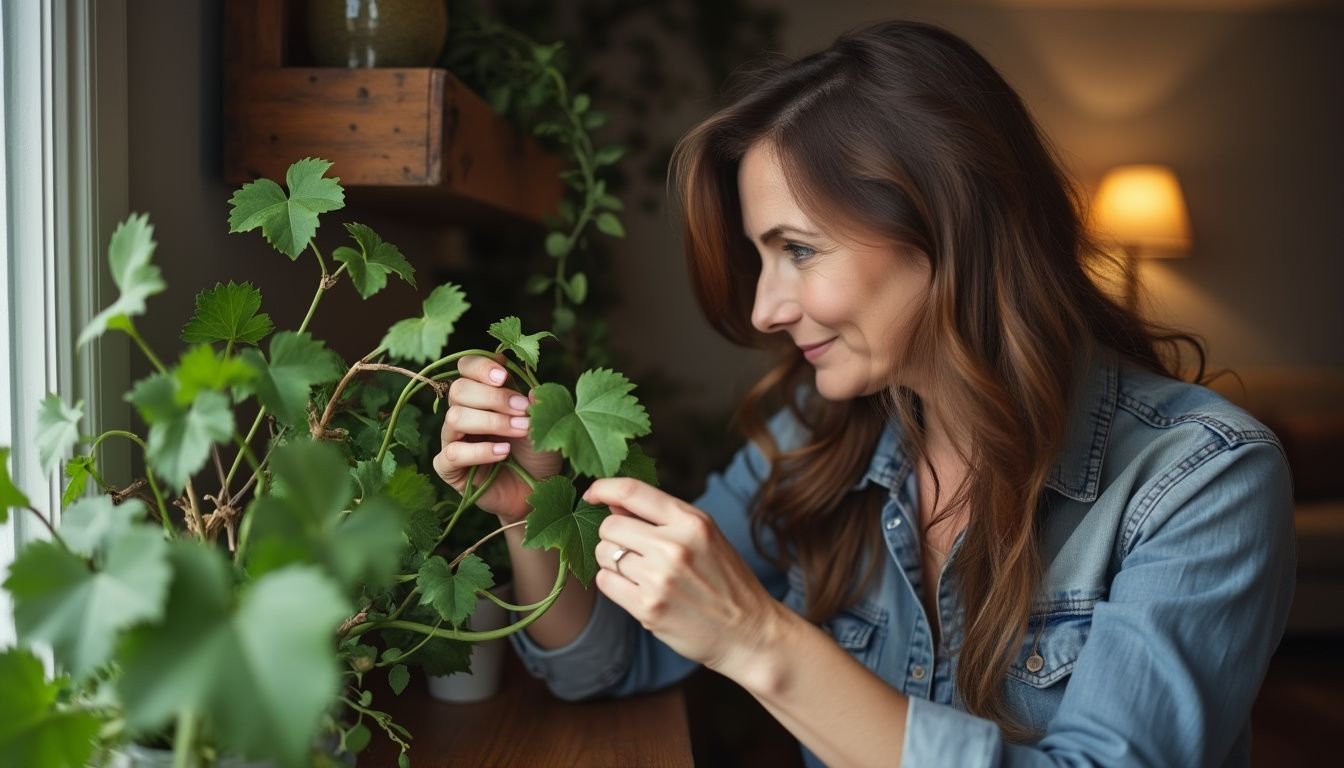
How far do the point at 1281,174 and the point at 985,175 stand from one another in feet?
11.9

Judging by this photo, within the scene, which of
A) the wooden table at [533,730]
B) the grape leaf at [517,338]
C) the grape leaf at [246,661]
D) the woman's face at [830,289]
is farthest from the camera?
the woman's face at [830,289]

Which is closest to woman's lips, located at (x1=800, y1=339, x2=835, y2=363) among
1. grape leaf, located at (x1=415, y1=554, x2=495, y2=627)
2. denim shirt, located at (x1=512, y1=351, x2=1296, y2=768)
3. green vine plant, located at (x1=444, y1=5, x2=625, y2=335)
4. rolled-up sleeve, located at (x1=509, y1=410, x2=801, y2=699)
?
denim shirt, located at (x1=512, y1=351, x2=1296, y2=768)

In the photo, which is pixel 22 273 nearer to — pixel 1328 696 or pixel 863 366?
pixel 863 366

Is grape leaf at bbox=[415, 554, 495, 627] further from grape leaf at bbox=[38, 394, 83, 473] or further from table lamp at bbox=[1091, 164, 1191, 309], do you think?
table lamp at bbox=[1091, 164, 1191, 309]

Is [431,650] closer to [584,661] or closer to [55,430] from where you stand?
[584,661]

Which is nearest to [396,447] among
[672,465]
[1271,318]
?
[672,465]

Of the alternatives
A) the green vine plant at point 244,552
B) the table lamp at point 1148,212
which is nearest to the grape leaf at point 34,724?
the green vine plant at point 244,552

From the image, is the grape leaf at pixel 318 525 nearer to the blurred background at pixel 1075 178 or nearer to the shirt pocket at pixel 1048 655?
the blurred background at pixel 1075 178

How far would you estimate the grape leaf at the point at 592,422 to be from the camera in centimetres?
69

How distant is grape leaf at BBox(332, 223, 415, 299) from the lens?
0.69 metres

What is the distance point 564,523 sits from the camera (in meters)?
0.80

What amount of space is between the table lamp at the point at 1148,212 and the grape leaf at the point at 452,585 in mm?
3549

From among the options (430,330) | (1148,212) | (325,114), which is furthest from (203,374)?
(1148,212)

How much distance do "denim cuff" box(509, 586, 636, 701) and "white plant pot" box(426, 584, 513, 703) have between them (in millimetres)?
42
